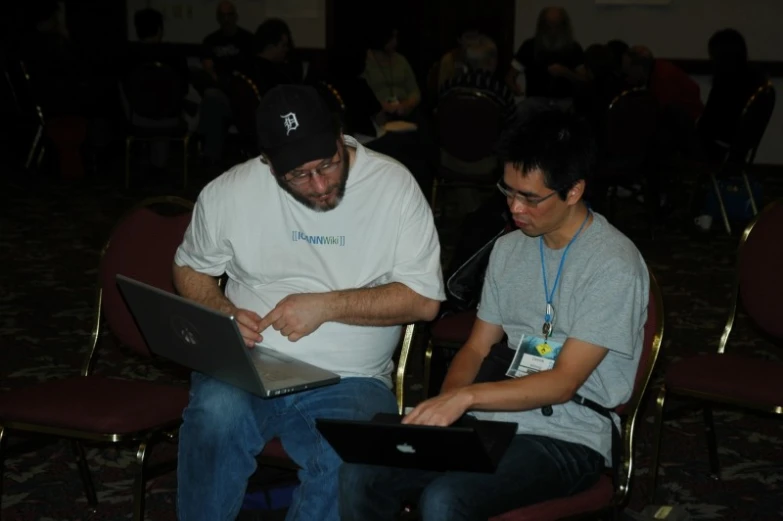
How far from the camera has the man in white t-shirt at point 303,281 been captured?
2.28 meters

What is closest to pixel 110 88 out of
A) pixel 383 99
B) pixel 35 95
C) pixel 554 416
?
pixel 35 95

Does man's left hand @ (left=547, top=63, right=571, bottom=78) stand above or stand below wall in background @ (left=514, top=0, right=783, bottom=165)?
below

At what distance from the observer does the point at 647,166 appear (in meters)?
6.58

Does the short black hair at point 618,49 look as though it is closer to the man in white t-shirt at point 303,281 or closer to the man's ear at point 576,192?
the man in white t-shirt at point 303,281

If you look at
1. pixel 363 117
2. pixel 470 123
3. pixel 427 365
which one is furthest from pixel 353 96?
pixel 427 365

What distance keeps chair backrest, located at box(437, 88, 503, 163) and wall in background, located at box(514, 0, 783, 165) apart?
4.20 m

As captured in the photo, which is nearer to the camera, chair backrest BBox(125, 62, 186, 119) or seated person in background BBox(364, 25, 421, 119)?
chair backrest BBox(125, 62, 186, 119)

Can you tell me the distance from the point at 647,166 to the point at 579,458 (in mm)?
4790

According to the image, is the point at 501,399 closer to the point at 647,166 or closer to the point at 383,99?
the point at 647,166

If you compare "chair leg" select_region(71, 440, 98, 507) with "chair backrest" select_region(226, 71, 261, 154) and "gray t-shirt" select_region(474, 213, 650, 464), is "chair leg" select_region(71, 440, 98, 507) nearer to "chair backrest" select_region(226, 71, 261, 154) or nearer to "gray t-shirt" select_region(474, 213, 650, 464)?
"gray t-shirt" select_region(474, 213, 650, 464)

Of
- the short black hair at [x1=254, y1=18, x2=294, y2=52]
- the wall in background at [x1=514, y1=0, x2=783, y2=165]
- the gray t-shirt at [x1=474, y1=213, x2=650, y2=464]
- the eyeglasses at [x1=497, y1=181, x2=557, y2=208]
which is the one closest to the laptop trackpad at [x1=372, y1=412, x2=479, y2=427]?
the gray t-shirt at [x1=474, y1=213, x2=650, y2=464]

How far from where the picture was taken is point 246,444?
2.30 meters

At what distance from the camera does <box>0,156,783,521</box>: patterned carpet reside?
9.86ft

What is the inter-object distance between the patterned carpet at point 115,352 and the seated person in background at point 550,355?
946mm
